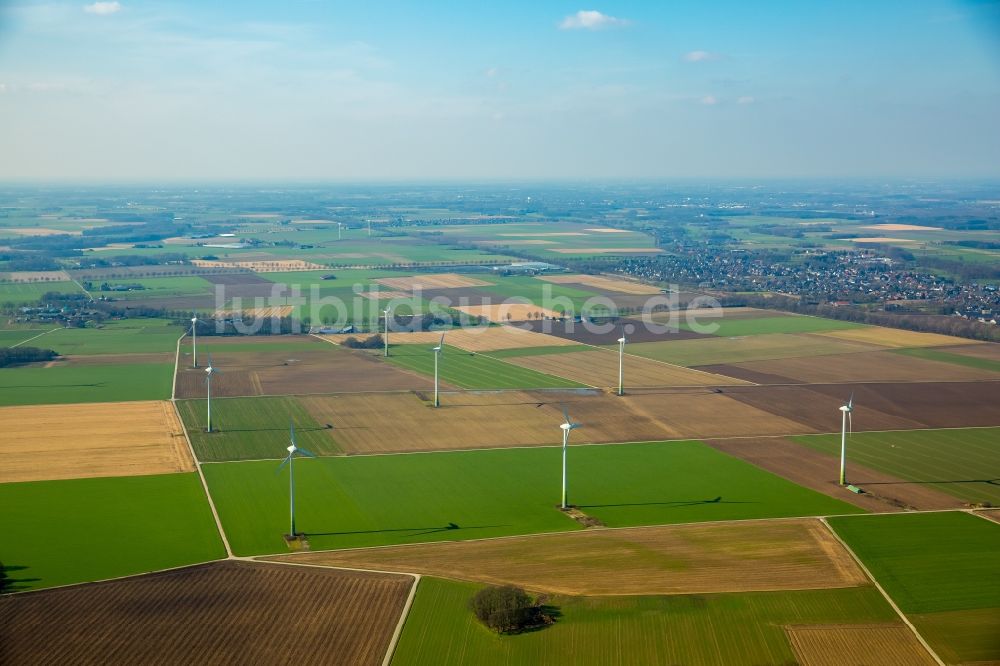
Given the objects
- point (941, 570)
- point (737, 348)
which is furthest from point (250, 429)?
point (737, 348)

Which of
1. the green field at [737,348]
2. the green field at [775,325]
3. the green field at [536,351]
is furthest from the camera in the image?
the green field at [775,325]

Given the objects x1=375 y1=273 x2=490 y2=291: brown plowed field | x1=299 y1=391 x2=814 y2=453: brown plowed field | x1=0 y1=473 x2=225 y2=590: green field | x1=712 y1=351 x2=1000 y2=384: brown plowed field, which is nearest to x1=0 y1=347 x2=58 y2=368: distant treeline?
x1=299 y1=391 x2=814 y2=453: brown plowed field

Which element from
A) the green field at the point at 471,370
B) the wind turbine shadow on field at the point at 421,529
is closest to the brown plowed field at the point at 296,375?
the green field at the point at 471,370

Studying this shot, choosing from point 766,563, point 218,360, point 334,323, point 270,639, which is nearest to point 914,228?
point 334,323

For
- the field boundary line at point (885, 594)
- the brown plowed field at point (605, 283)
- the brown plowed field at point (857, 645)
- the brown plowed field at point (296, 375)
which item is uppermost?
the brown plowed field at point (605, 283)

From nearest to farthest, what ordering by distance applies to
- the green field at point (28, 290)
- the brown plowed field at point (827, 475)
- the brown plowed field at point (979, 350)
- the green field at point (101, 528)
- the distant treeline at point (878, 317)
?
the green field at point (101, 528) < the brown plowed field at point (827, 475) < the brown plowed field at point (979, 350) < the distant treeline at point (878, 317) < the green field at point (28, 290)

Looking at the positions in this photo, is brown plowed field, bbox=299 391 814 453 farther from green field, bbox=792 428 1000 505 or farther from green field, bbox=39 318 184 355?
green field, bbox=39 318 184 355

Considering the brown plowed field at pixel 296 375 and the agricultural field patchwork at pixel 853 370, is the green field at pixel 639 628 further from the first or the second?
the agricultural field patchwork at pixel 853 370
